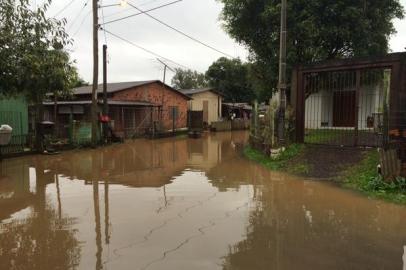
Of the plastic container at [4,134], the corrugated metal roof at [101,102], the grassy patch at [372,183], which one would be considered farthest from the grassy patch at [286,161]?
the corrugated metal roof at [101,102]

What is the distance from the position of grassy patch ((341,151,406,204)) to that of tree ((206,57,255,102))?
34.5 meters

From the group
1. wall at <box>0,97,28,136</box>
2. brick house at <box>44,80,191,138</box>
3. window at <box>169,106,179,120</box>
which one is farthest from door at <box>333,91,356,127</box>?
wall at <box>0,97,28,136</box>

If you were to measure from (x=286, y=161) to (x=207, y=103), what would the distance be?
79.1ft

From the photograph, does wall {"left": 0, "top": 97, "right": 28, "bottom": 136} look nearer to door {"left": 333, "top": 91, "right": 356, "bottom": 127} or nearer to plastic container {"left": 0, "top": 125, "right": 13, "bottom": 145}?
plastic container {"left": 0, "top": 125, "right": 13, "bottom": 145}

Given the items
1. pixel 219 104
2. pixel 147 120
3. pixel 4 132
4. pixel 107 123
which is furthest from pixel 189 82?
pixel 4 132

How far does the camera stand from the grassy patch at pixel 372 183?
27.2ft

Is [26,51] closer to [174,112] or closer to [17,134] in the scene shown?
[17,134]

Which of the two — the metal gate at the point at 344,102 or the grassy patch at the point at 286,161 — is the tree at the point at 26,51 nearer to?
the grassy patch at the point at 286,161

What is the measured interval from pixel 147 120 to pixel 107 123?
673 cm

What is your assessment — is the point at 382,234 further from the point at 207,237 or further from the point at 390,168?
the point at 390,168

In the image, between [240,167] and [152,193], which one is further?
[240,167]

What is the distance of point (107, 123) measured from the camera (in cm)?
2064

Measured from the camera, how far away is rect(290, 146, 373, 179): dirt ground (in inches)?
426

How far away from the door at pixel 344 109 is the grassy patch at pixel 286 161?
8141 mm
